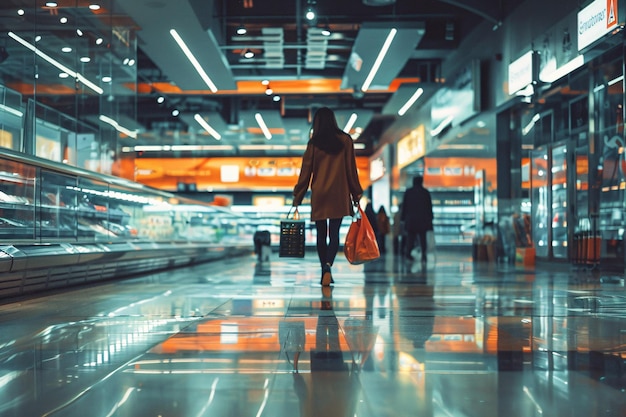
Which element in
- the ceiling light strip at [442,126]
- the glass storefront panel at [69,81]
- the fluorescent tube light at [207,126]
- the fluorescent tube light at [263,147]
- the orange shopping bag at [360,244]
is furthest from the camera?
the fluorescent tube light at [263,147]

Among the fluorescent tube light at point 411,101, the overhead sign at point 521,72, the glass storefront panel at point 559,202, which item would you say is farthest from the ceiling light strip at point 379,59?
the glass storefront panel at point 559,202

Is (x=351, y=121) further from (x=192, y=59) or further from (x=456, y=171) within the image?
(x=192, y=59)

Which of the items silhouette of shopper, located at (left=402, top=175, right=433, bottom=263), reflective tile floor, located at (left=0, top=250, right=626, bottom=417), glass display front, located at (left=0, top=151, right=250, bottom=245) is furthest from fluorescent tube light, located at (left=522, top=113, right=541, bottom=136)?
reflective tile floor, located at (left=0, top=250, right=626, bottom=417)

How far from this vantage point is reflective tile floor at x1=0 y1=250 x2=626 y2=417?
250 centimetres

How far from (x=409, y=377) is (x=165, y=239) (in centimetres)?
1024

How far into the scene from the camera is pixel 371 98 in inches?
1121

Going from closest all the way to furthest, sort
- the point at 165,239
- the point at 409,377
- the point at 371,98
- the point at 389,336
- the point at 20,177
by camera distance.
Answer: the point at 409,377 → the point at 389,336 → the point at 20,177 → the point at 165,239 → the point at 371,98

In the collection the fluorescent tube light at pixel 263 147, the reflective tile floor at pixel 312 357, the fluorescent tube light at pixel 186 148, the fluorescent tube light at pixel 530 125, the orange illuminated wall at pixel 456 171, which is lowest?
the reflective tile floor at pixel 312 357

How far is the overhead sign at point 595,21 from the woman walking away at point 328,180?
4.83 m

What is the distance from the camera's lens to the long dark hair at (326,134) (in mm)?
7895

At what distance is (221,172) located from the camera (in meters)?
38.4

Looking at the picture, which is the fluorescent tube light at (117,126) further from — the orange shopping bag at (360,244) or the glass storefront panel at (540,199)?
the glass storefront panel at (540,199)

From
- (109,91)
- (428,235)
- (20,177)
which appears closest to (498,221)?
(428,235)

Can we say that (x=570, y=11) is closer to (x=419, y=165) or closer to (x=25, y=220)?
(x=25, y=220)
